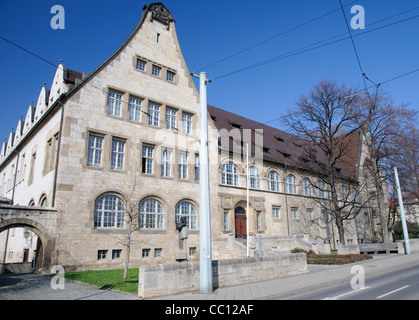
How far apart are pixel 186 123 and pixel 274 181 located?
12.7m

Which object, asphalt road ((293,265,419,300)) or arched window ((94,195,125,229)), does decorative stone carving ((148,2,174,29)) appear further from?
asphalt road ((293,265,419,300))

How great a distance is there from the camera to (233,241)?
952 inches

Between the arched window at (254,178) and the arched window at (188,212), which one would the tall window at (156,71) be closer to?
the arched window at (188,212)

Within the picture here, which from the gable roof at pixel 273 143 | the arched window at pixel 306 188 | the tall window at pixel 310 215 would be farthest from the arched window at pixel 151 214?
the arched window at pixel 306 188

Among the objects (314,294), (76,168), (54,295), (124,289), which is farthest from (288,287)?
(76,168)

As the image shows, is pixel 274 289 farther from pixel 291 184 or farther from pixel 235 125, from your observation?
pixel 291 184

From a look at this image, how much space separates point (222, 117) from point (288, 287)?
25.5m

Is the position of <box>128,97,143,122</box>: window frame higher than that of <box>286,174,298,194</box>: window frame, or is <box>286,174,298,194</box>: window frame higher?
<box>128,97,143,122</box>: window frame

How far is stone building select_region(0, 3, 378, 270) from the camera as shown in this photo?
20.1m

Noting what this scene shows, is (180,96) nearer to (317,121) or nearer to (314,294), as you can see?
(317,121)

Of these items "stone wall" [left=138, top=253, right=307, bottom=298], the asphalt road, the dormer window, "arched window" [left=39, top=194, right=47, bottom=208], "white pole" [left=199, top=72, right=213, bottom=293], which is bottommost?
the asphalt road

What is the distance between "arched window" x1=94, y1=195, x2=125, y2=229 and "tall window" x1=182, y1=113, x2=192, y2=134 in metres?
8.63

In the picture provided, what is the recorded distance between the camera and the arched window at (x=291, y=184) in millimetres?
36094

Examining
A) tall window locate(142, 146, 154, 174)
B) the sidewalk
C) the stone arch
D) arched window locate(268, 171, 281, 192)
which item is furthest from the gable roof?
the sidewalk
